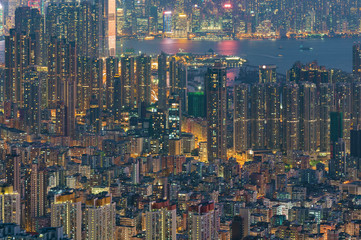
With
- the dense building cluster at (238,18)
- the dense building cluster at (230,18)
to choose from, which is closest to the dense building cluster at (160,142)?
the dense building cluster at (230,18)

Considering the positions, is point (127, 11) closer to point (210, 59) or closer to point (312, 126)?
point (210, 59)

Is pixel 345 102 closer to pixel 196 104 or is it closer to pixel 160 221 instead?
pixel 196 104

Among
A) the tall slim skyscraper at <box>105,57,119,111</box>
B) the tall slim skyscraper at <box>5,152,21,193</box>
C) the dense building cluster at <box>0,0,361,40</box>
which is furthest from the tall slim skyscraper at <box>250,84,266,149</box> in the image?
the dense building cluster at <box>0,0,361,40</box>

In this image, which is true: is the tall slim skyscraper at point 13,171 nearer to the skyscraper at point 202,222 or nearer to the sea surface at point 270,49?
the skyscraper at point 202,222

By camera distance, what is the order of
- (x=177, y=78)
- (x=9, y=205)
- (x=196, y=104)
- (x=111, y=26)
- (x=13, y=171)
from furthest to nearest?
(x=111, y=26) → (x=177, y=78) → (x=196, y=104) → (x=13, y=171) → (x=9, y=205)

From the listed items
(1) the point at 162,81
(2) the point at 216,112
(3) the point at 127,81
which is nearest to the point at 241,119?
(2) the point at 216,112

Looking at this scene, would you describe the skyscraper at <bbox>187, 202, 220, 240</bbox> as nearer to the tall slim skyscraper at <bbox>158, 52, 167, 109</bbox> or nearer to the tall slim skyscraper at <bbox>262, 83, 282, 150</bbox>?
the tall slim skyscraper at <bbox>262, 83, 282, 150</bbox>
